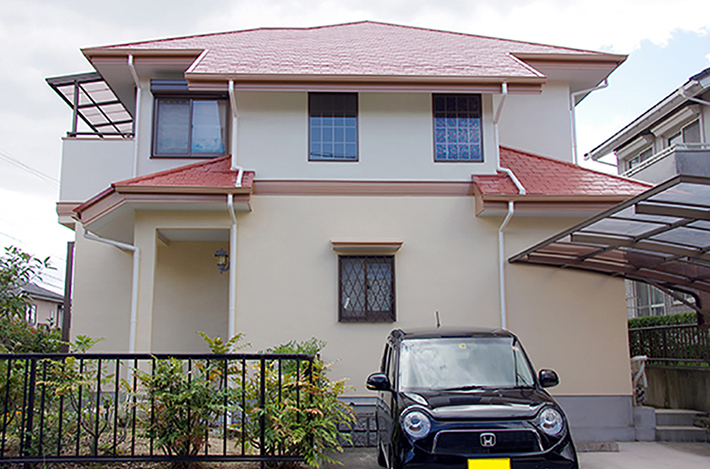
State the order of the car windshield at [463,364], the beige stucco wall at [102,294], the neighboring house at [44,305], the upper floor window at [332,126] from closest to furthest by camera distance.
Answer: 1. the car windshield at [463,364]
2. the upper floor window at [332,126]
3. the beige stucco wall at [102,294]
4. the neighboring house at [44,305]

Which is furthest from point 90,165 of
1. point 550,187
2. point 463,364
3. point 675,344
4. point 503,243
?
point 675,344

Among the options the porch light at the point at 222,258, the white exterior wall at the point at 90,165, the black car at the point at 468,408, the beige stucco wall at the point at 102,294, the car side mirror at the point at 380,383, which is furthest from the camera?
the white exterior wall at the point at 90,165

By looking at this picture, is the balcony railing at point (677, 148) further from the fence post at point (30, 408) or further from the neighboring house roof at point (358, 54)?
the fence post at point (30, 408)

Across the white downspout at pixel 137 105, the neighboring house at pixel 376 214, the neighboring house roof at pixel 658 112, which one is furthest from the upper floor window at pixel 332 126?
the neighboring house roof at pixel 658 112

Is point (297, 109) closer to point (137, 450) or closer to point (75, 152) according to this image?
point (75, 152)

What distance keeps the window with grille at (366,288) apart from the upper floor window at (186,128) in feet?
12.0

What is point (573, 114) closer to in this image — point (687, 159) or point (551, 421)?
point (687, 159)

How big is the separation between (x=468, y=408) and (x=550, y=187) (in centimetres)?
571

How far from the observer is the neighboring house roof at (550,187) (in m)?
9.45

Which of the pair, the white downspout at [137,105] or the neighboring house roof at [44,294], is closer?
the white downspout at [137,105]

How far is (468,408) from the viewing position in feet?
17.2

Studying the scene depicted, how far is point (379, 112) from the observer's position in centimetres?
1027

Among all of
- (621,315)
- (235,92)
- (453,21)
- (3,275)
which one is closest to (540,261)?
(621,315)

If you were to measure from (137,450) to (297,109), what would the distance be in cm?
624
